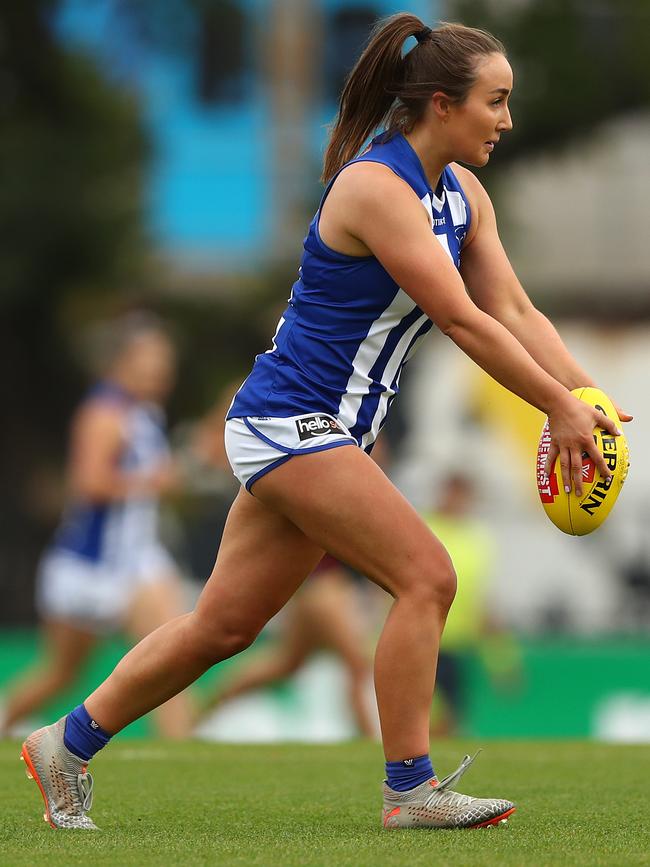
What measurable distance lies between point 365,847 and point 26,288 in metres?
16.2

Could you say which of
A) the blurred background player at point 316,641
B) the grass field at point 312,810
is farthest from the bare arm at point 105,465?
the grass field at point 312,810

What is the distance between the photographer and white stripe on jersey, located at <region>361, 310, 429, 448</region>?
5.23 m

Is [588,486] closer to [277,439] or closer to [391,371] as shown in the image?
[391,371]

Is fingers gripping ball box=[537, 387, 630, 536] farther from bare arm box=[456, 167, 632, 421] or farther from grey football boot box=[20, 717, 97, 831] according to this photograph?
grey football boot box=[20, 717, 97, 831]

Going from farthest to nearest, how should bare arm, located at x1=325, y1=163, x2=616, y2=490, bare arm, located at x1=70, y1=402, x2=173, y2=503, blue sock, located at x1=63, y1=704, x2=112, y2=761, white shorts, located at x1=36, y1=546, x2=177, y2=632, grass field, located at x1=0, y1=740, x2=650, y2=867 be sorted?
bare arm, located at x1=70, y1=402, x2=173, y2=503 → white shorts, located at x1=36, y1=546, x2=177, y2=632 → blue sock, located at x1=63, y1=704, x2=112, y2=761 → bare arm, located at x1=325, y1=163, x2=616, y2=490 → grass field, located at x1=0, y1=740, x2=650, y2=867

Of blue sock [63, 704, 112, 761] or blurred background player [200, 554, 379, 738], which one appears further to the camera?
blurred background player [200, 554, 379, 738]

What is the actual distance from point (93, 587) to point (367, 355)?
4.95 m

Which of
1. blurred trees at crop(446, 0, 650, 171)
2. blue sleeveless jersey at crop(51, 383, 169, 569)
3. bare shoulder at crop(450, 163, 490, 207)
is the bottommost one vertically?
blue sleeveless jersey at crop(51, 383, 169, 569)

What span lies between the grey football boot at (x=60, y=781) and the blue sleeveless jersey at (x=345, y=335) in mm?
1167

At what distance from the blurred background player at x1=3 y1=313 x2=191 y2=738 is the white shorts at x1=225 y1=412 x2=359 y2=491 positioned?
468 cm

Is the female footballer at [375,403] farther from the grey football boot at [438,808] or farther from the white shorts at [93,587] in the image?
the white shorts at [93,587]

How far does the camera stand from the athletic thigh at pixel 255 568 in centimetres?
525

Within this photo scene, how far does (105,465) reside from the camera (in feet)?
32.6

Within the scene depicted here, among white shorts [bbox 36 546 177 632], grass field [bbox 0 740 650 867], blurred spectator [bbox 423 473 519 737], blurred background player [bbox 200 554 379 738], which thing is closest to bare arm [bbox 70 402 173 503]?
white shorts [bbox 36 546 177 632]
